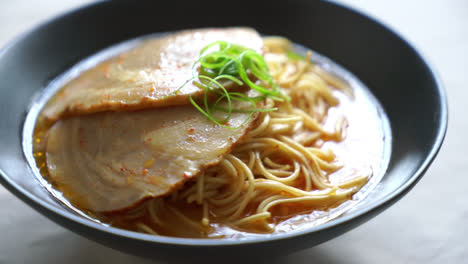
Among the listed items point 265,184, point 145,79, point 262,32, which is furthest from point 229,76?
point 262,32

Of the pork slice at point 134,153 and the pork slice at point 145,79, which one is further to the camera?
the pork slice at point 145,79

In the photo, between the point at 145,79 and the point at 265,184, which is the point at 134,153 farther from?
the point at 265,184

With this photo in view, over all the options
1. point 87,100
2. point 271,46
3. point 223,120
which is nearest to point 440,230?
point 223,120

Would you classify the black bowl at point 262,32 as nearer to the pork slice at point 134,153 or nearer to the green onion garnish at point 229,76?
the pork slice at point 134,153

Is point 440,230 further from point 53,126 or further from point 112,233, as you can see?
point 53,126

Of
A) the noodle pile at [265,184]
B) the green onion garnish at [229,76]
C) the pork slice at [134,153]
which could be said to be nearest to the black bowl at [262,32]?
the pork slice at [134,153]

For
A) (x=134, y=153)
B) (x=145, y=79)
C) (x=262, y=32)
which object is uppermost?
(x=262, y=32)
